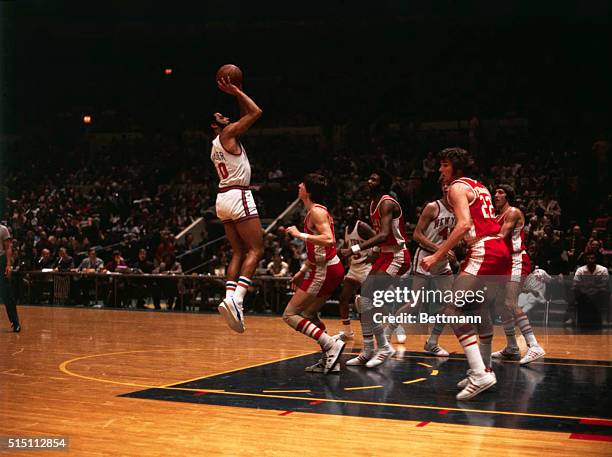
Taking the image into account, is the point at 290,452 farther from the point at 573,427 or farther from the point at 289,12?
the point at 289,12

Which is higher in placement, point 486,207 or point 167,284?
point 486,207

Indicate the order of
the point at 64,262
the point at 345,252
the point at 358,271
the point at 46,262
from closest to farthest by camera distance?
the point at 345,252 < the point at 358,271 < the point at 64,262 < the point at 46,262

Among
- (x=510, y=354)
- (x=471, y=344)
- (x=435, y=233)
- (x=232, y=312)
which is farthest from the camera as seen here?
(x=435, y=233)

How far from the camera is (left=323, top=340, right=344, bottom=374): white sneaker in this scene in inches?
281

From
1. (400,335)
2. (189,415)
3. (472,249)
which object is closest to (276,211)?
(400,335)

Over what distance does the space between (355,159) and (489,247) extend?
571 inches

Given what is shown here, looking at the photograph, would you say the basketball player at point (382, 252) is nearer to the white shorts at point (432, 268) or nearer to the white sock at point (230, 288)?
the white shorts at point (432, 268)

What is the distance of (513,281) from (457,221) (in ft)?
8.61

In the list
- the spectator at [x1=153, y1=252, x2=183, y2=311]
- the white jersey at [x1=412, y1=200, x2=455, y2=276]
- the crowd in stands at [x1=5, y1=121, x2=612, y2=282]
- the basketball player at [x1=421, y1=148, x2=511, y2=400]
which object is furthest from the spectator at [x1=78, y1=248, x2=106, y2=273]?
the basketball player at [x1=421, y1=148, x2=511, y2=400]

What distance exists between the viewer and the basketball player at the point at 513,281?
8.03 metres

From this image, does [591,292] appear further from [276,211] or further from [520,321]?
[276,211]

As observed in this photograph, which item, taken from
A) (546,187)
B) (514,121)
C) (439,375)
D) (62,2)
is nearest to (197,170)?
(62,2)

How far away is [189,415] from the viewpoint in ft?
17.5

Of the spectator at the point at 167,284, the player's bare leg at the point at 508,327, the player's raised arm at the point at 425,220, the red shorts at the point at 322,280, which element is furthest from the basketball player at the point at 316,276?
the spectator at the point at 167,284
